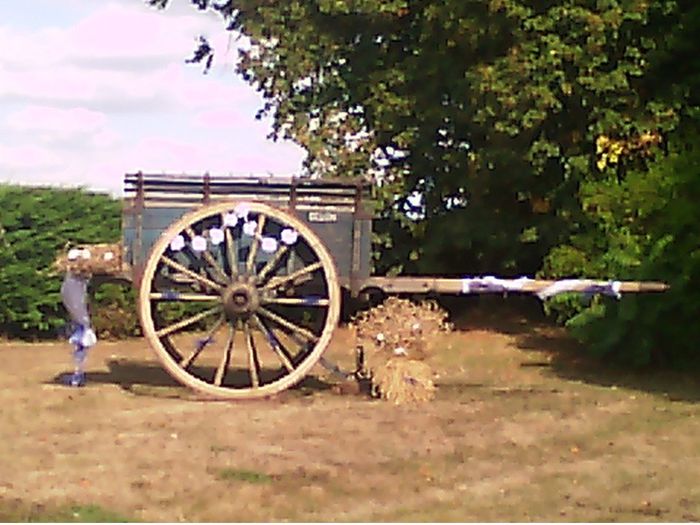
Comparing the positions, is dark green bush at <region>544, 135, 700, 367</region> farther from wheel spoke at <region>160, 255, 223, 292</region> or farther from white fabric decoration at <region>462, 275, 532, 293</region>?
wheel spoke at <region>160, 255, 223, 292</region>

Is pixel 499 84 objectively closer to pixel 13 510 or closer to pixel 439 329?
pixel 439 329

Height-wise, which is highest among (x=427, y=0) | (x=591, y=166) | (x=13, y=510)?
(x=427, y=0)

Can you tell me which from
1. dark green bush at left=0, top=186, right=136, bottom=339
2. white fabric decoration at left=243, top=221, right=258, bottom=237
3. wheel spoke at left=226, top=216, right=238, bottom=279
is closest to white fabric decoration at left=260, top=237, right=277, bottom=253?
white fabric decoration at left=243, top=221, right=258, bottom=237

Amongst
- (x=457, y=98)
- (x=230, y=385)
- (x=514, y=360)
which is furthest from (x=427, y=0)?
(x=230, y=385)

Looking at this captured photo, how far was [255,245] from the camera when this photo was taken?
41.0 feet

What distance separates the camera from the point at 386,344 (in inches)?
503

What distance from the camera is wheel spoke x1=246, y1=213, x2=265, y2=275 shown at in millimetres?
12458

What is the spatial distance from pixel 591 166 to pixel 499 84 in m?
2.11

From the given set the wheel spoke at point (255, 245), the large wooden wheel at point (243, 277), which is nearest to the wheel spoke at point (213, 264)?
the large wooden wheel at point (243, 277)

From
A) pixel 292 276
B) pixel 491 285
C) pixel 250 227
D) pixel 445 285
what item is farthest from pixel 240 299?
pixel 491 285

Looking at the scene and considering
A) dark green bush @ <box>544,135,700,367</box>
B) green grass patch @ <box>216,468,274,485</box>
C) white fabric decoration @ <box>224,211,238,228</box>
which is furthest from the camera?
dark green bush @ <box>544,135,700,367</box>

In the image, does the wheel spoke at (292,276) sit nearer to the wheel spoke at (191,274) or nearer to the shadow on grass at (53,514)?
the wheel spoke at (191,274)

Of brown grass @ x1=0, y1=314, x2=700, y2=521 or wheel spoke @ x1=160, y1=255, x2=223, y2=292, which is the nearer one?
brown grass @ x1=0, y1=314, x2=700, y2=521

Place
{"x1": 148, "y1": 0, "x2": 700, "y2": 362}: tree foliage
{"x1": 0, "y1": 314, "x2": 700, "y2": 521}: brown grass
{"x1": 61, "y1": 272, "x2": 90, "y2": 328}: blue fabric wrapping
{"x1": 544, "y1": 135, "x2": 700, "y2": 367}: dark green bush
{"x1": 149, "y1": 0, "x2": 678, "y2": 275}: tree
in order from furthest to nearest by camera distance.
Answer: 1. {"x1": 149, "y1": 0, "x2": 678, "y2": 275}: tree
2. {"x1": 148, "y1": 0, "x2": 700, "y2": 362}: tree foliage
3. {"x1": 544, "y1": 135, "x2": 700, "y2": 367}: dark green bush
4. {"x1": 61, "y1": 272, "x2": 90, "y2": 328}: blue fabric wrapping
5. {"x1": 0, "y1": 314, "x2": 700, "y2": 521}: brown grass
